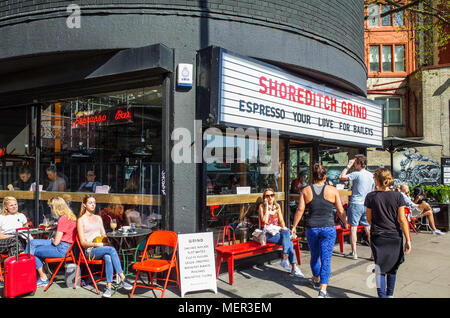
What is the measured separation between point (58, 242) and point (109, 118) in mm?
2337

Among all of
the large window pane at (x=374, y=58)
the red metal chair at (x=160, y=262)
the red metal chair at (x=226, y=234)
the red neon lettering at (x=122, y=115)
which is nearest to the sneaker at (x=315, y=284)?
the red metal chair at (x=226, y=234)

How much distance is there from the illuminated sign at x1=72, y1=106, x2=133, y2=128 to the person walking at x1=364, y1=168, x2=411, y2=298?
424 centimetres

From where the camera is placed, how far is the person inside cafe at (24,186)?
7.11m

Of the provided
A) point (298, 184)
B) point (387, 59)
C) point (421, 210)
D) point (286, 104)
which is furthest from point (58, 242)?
point (387, 59)

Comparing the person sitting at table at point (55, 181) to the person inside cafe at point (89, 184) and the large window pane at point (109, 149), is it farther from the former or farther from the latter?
the person inside cafe at point (89, 184)

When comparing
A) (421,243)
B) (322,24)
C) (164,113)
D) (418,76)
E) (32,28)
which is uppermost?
(418,76)

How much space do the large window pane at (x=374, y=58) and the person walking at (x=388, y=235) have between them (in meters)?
21.3

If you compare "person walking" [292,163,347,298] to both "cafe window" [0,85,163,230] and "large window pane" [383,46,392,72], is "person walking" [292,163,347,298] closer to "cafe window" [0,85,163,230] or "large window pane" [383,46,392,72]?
"cafe window" [0,85,163,230]

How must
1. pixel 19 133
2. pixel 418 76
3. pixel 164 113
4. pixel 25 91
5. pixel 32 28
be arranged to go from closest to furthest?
pixel 164 113
pixel 32 28
pixel 25 91
pixel 19 133
pixel 418 76

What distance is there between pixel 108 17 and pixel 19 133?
3.58 metres

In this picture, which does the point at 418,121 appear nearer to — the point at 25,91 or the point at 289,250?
the point at 289,250


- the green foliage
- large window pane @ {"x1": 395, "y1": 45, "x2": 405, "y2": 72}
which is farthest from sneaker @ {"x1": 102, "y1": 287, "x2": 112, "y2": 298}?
large window pane @ {"x1": 395, "y1": 45, "x2": 405, "y2": 72}

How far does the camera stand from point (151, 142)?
5.98 m

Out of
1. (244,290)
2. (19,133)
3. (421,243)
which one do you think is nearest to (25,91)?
(19,133)
